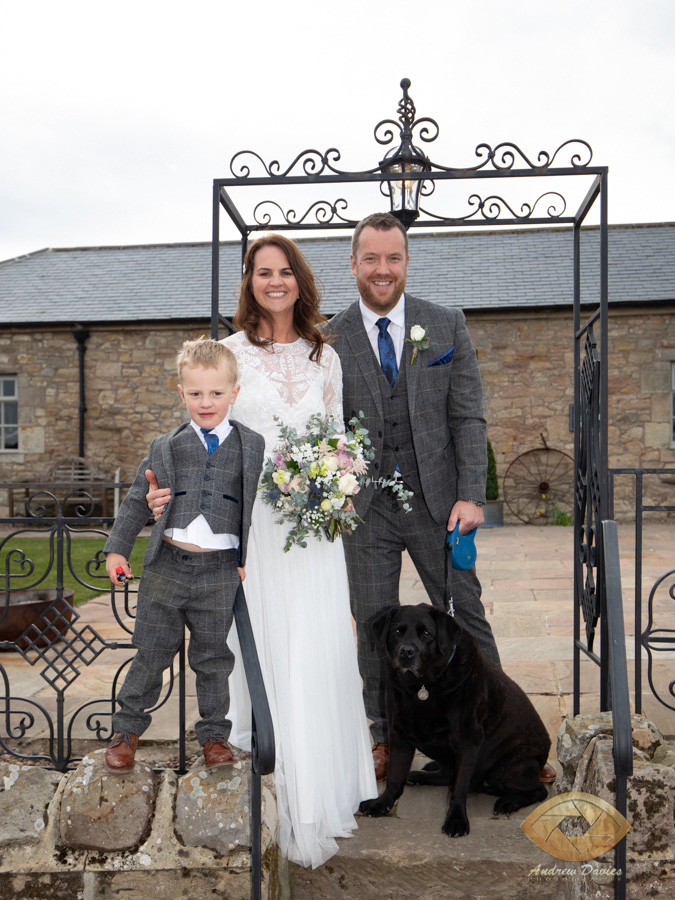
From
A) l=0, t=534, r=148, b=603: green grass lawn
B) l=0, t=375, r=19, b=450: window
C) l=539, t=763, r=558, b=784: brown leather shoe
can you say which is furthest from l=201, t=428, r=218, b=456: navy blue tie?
l=0, t=375, r=19, b=450: window

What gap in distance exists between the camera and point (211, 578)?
2371mm

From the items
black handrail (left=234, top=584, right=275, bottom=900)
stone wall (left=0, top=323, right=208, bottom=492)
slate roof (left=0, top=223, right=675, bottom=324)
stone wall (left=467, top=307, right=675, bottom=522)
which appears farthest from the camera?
stone wall (left=0, top=323, right=208, bottom=492)

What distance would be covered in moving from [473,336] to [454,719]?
10.7m

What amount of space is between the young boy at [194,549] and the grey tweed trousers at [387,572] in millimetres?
735

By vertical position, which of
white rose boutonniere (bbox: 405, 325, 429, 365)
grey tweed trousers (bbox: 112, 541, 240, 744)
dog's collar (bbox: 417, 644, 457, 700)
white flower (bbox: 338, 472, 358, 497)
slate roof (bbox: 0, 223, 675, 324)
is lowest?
dog's collar (bbox: 417, 644, 457, 700)

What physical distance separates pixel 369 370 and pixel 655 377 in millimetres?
10685

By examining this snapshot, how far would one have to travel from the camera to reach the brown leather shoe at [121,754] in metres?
2.35

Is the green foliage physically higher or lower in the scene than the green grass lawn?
higher

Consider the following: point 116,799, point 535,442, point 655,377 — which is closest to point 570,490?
point 535,442

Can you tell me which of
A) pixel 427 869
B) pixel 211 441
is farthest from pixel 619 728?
pixel 211 441

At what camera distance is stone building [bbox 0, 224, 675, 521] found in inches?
493

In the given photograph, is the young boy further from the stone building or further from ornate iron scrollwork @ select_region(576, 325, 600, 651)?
the stone building

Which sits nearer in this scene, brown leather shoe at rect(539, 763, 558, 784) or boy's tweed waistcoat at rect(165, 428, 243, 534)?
boy's tweed waistcoat at rect(165, 428, 243, 534)

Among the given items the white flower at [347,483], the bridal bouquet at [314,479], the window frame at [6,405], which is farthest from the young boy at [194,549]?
the window frame at [6,405]
